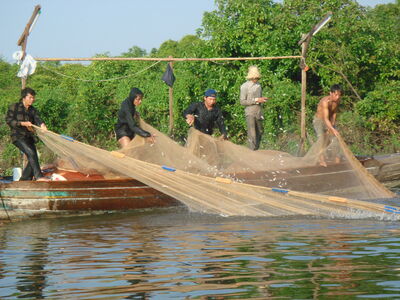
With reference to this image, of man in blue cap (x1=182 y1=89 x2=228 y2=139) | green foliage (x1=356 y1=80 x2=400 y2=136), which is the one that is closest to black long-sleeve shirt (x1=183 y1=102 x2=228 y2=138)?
man in blue cap (x1=182 y1=89 x2=228 y2=139)

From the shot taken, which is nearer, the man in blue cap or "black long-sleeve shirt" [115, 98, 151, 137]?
"black long-sleeve shirt" [115, 98, 151, 137]

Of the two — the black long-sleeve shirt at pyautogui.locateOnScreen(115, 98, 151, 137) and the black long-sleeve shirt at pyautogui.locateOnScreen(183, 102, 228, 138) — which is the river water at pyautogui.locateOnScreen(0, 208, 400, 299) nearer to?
the black long-sleeve shirt at pyautogui.locateOnScreen(115, 98, 151, 137)

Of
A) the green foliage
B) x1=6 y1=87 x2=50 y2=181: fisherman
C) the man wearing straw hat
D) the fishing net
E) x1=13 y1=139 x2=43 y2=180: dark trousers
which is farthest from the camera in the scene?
the green foliage

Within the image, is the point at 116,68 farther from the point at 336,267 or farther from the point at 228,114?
the point at 336,267

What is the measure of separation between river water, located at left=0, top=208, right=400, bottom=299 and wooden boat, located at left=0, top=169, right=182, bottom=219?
2.55ft

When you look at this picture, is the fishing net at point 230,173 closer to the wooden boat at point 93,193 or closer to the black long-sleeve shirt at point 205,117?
the wooden boat at point 93,193

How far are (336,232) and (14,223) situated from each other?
15.2 feet

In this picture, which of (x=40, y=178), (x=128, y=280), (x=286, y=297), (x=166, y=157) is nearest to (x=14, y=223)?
(x=40, y=178)

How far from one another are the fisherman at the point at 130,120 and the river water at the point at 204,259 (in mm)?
1749

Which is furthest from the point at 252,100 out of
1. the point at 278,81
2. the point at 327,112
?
the point at 278,81

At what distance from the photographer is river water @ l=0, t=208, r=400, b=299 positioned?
583 cm

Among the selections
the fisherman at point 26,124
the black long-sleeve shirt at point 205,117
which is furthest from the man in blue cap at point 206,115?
the fisherman at point 26,124

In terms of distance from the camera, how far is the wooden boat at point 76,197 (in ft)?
36.9

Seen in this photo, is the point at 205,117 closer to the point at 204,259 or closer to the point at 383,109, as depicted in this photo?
the point at 204,259
